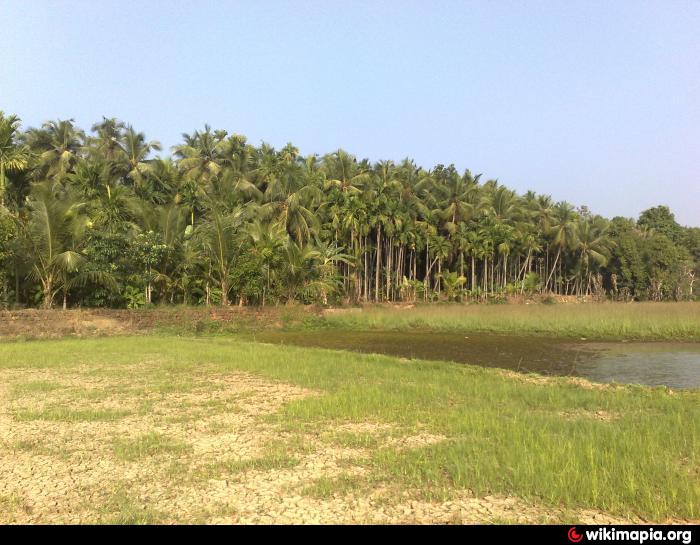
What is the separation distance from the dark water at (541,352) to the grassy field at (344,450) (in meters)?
3.23

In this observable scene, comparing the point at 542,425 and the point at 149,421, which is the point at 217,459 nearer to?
the point at 149,421

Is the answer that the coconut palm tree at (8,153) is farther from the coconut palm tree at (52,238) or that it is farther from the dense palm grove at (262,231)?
the coconut palm tree at (52,238)

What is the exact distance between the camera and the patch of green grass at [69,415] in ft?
22.2

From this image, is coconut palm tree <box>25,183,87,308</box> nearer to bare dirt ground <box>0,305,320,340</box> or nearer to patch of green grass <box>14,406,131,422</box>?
bare dirt ground <box>0,305,320,340</box>

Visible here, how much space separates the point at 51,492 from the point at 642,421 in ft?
22.1

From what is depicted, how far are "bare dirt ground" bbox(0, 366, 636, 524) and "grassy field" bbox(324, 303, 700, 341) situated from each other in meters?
17.3

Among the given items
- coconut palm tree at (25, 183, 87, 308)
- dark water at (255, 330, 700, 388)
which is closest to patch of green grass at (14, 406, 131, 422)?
dark water at (255, 330, 700, 388)

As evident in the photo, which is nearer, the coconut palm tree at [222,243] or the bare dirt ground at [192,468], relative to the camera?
the bare dirt ground at [192,468]

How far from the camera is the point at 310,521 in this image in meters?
3.70

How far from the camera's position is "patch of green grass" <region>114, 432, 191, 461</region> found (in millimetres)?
5277

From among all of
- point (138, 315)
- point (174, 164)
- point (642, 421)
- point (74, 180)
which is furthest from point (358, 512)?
point (174, 164)
